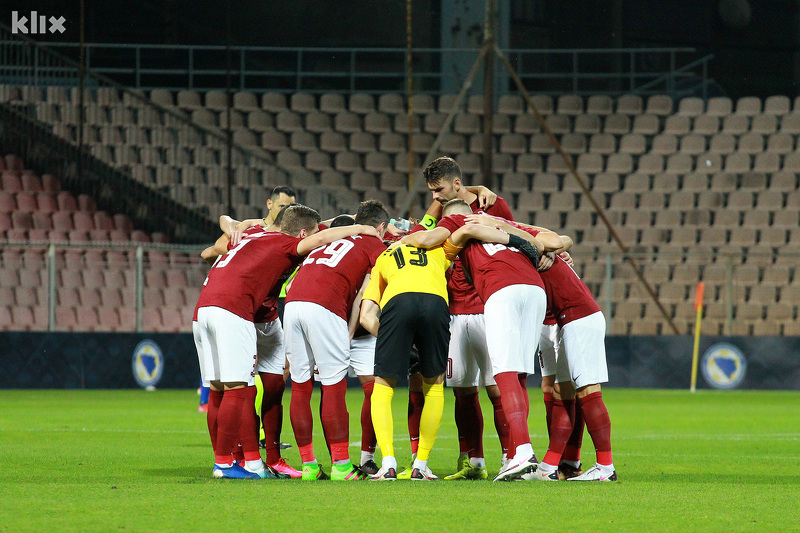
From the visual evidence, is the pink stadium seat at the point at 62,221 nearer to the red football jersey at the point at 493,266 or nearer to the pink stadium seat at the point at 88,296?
the pink stadium seat at the point at 88,296

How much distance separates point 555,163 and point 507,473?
60.0ft

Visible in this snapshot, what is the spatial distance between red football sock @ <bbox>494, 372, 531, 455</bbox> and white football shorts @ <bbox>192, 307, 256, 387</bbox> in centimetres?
160

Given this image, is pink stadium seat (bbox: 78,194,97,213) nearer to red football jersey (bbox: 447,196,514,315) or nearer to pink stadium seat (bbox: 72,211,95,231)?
pink stadium seat (bbox: 72,211,95,231)

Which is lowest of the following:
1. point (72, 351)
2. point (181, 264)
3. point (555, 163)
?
point (72, 351)

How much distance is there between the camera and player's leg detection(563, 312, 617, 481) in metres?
7.12

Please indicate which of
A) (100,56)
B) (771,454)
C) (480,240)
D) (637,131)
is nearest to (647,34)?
(637,131)

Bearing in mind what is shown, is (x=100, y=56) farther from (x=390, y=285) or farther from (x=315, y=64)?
(x=390, y=285)

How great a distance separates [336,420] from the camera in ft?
23.4

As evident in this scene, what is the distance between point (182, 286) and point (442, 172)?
11.6 m

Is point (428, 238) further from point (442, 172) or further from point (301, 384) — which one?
point (301, 384)

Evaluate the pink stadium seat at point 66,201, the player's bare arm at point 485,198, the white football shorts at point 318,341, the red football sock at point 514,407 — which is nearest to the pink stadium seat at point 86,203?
the pink stadium seat at point 66,201

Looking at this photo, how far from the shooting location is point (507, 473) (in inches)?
270

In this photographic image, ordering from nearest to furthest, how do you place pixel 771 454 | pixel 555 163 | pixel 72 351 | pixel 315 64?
pixel 771 454 → pixel 72 351 → pixel 555 163 → pixel 315 64
